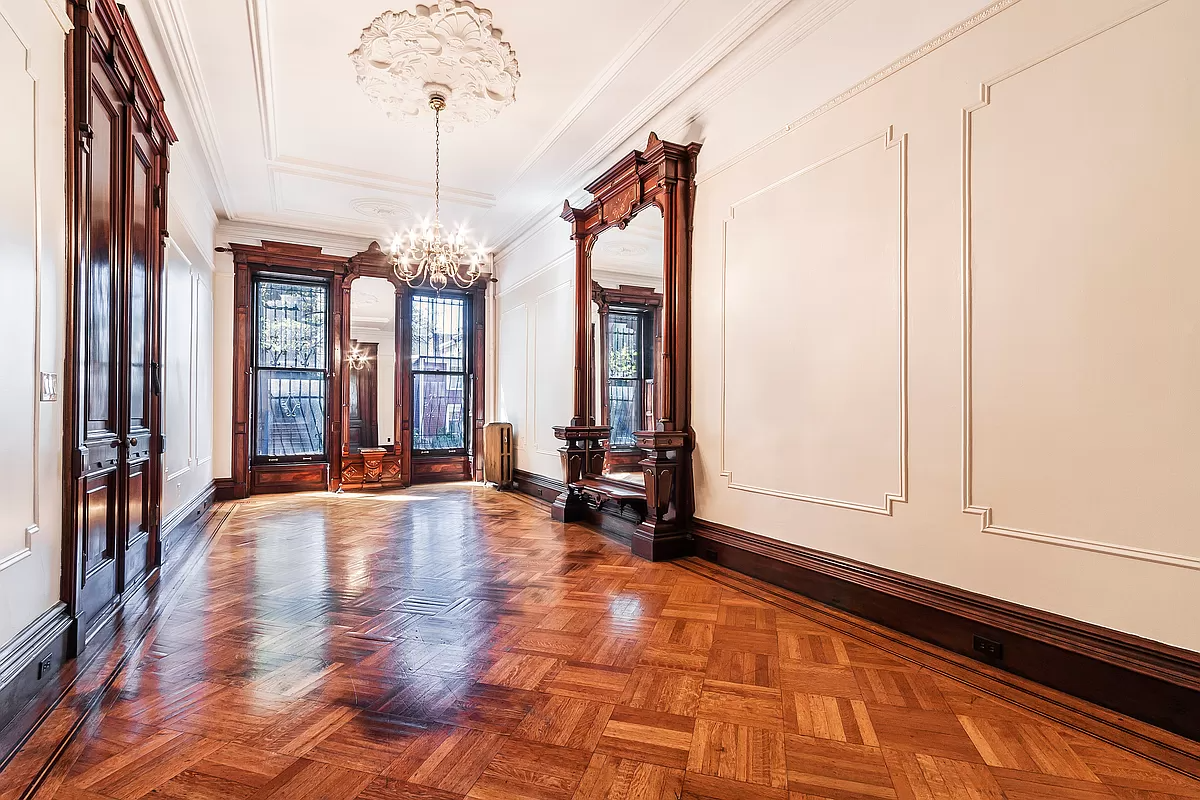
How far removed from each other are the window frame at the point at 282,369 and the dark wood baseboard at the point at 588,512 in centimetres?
249

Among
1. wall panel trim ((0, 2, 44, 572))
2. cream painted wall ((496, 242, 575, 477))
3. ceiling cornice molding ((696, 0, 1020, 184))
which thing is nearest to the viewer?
wall panel trim ((0, 2, 44, 572))

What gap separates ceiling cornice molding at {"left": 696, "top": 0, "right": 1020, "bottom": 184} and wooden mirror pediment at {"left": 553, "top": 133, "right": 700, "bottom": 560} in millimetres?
528

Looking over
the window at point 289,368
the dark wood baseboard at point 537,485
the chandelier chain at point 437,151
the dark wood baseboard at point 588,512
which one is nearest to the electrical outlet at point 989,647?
the dark wood baseboard at point 588,512

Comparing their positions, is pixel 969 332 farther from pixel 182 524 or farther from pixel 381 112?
pixel 182 524

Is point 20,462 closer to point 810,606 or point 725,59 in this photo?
point 810,606

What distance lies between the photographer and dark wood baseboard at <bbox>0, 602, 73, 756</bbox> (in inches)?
77.4

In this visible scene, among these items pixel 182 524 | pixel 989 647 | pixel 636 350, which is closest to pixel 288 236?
pixel 182 524

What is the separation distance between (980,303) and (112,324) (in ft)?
13.1

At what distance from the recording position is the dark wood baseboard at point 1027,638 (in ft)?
6.42

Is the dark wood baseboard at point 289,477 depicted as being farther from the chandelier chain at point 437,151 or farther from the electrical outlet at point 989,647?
→ the electrical outlet at point 989,647

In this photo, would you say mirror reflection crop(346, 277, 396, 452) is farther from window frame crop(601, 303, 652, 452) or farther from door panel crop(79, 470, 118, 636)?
door panel crop(79, 470, 118, 636)

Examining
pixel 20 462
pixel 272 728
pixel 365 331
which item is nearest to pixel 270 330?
pixel 365 331


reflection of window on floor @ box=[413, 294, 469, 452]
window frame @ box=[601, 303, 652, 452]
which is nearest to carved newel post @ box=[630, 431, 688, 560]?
window frame @ box=[601, 303, 652, 452]

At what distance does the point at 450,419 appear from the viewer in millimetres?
8594
